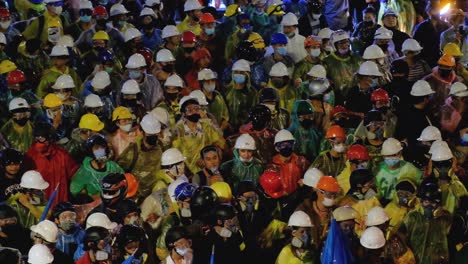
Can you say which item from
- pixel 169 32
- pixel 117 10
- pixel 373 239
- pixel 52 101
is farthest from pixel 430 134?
pixel 117 10

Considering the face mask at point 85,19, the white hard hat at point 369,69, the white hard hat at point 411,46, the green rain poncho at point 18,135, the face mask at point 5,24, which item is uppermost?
the white hard hat at point 411,46

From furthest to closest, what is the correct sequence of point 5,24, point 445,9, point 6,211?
1. point 445,9
2. point 5,24
3. point 6,211

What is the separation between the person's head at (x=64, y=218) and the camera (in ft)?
46.4

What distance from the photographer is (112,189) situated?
48.0 ft

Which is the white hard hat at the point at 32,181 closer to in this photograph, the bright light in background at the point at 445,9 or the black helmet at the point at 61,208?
the black helmet at the point at 61,208

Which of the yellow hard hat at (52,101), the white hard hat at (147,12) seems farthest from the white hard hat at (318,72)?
the yellow hard hat at (52,101)

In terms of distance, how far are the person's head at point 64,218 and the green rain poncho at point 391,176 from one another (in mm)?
3733

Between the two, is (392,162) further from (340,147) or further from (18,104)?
(18,104)

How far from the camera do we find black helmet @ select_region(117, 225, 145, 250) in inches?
536

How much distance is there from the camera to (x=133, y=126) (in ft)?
54.4

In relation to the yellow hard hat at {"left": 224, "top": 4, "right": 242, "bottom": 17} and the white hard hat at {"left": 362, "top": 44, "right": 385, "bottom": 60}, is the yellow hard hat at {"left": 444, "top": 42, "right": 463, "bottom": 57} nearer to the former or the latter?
the white hard hat at {"left": 362, "top": 44, "right": 385, "bottom": 60}

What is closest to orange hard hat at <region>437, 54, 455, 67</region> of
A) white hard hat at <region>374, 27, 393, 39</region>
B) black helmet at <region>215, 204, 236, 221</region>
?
Result: white hard hat at <region>374, 27, 393, 39</region>

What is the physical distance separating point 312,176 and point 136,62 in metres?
3.76

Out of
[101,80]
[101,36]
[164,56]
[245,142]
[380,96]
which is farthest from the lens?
[101,36]
